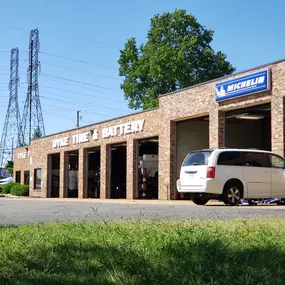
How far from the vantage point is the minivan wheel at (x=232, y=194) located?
672 inches

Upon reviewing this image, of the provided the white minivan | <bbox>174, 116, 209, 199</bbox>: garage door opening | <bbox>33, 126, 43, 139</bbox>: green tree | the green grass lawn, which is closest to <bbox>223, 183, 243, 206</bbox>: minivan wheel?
the white minivan

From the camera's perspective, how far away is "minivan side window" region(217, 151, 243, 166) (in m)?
17.1

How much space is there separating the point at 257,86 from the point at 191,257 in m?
16.4

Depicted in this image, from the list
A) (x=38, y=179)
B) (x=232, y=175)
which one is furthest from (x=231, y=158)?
(x=38, y=179)

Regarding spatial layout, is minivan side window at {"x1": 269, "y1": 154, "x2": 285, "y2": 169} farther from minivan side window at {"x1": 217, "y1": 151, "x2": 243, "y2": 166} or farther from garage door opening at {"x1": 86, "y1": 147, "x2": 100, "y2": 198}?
garage door opening at {"x1": 86, "y1": 147, "x2": 100, "y2": 198}

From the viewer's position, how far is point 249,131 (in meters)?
29.6

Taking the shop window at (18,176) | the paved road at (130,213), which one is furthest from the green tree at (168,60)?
the paved road at (130,213)

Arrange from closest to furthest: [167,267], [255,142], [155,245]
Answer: [167,267], [155,245], [255,142]

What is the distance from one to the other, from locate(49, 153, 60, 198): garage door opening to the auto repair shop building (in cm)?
8

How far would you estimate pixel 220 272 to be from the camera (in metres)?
5.00

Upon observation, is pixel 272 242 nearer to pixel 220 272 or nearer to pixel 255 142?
pixel 220 272

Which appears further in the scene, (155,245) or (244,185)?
(244,185)

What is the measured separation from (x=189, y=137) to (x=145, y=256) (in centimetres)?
2244

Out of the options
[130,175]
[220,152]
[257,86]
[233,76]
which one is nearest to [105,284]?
[220,152]
